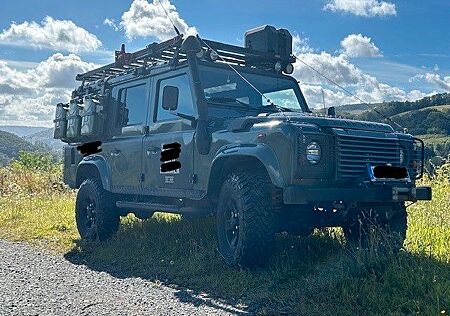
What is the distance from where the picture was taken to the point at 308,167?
4.69 m

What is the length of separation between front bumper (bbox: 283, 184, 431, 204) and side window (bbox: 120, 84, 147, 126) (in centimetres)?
300

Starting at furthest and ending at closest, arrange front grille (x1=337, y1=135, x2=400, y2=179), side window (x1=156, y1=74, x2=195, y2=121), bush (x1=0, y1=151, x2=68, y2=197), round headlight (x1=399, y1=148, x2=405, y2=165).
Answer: bush (x1=0, y1=151, x2=68, y2=197)
side window (x1=156, y1=74, x2=195, y2=121)
round headlight (x1=399, y1=148, x2=405, y2=165)
front grille (x1=337, y1=135, x2=400, y2=179)

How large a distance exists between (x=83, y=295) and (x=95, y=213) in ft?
9.34

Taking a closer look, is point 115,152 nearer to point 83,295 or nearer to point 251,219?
point 83,295

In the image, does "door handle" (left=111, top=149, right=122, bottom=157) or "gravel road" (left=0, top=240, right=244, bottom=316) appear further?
"door handle" (left=111, top=149, right=122, bottom=157)

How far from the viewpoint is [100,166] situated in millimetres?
7621

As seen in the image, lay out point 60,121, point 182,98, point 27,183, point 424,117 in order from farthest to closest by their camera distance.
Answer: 1. point 424,117
2. point 27,183
3. point 60,121
4. point 182,98

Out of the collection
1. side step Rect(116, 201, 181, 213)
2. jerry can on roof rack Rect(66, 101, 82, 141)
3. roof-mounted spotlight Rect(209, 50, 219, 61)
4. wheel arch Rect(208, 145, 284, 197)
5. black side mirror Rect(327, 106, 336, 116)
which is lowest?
side step Rect(116, 201, 181, 213)

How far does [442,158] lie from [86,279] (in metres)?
6.59

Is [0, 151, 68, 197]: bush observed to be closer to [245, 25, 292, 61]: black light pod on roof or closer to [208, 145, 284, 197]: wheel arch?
[245, 25, 292, 61]: black light pod on roof

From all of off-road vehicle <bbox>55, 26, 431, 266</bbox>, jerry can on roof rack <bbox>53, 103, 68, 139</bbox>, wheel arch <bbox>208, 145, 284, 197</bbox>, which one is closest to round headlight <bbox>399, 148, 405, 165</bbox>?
off-road vehicle <bbox>55, 26, 431, 266</bbox>

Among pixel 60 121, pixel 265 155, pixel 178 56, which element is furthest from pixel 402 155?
pixel 60 121

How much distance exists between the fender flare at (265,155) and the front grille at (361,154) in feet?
1.86

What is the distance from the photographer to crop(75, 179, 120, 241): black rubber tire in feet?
24.2
